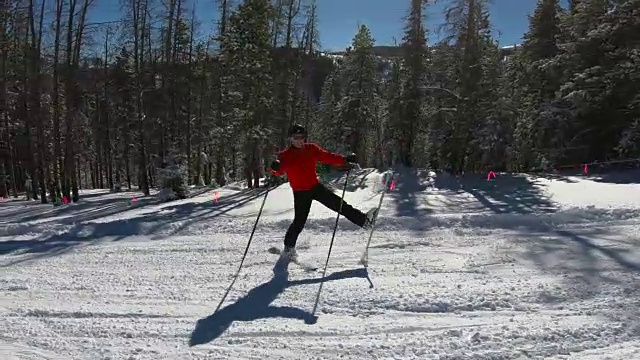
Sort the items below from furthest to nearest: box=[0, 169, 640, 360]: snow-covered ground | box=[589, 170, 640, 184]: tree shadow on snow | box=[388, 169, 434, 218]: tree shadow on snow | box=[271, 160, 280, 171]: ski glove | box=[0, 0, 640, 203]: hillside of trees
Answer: box=[0, 0, 640, 203]: hillside of trees < box=[589, 170, 640, 184]: tree shadow on snow < box=[388, 169, 434, 218]: tree shadow on snow < box=[271, 160, 280, 171]: ski glove < box=[0, 169, 640, 360]: snow-covered ground

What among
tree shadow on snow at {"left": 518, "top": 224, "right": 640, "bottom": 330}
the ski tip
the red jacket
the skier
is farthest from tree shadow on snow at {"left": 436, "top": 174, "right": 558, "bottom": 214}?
the ski tip

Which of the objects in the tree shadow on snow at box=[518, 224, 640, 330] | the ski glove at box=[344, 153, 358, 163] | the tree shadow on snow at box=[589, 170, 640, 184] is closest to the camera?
the tree shadow on snow at box=[518, 224, 640, 330]

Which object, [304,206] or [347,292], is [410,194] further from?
[347,292]

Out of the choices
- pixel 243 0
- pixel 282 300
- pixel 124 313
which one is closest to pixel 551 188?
pixel 282 300

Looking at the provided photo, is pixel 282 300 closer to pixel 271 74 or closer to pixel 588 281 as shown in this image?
pixel 588 281

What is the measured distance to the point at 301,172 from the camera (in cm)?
705

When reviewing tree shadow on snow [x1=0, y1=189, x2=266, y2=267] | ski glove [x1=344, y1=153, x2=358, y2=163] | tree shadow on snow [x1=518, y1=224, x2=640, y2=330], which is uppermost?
ski glove [x1=344, y1=153, x2=358, y2=163]

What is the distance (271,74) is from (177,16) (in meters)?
7.24

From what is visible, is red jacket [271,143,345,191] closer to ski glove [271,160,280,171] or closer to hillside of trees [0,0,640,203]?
ski glove [271,160,280,171]

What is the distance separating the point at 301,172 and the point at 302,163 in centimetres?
13

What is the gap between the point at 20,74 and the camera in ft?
94.6

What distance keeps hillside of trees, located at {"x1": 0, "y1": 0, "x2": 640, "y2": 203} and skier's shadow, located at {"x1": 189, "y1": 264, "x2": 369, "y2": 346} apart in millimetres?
13782

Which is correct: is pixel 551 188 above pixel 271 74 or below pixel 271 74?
below

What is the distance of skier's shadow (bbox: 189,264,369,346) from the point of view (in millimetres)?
4340
